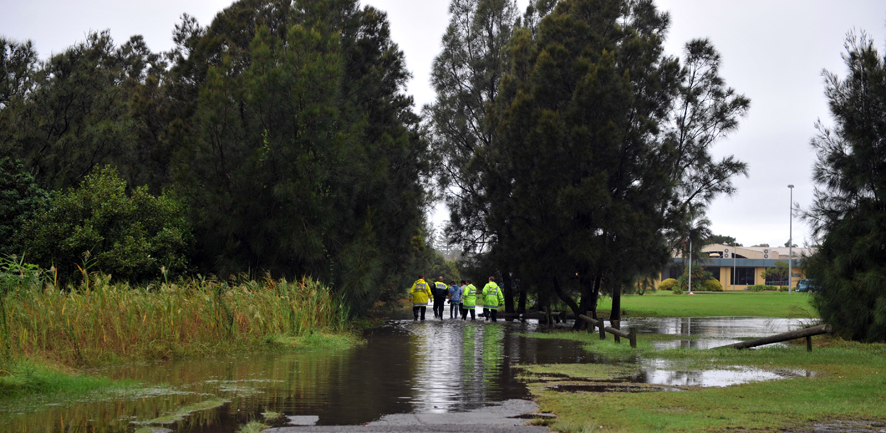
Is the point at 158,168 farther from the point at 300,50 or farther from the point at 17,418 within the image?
the point at 17,418

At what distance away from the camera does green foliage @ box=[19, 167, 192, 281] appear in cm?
1936

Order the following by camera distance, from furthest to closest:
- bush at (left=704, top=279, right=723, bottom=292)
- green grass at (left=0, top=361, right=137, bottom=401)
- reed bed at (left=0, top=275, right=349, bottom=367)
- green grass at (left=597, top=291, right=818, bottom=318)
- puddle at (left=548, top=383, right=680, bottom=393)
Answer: bush at (left=704, top=279, right=723, bottom=292), green grass at (left=597, top=291, right=818, bottom=318), reed bed at (left=0, top=275, right=349, bottom=367), puddle at (left=548, top=383, right=680, bottom=393), green grass at (left=0, top=361, right=137, bottom=401)

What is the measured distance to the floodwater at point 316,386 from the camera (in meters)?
8.19

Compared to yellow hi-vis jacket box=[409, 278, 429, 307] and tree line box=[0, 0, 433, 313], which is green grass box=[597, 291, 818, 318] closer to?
yellow hi-vis jacket box=[409, 278, 429, 307]

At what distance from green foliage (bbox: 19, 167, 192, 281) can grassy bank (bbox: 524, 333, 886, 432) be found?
1108 cm

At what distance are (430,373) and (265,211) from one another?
10.0 m

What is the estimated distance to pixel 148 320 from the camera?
1412 cm

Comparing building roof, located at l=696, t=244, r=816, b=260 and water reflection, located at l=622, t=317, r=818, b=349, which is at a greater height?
building roof, located at l=696, t=244, r=816, b=260

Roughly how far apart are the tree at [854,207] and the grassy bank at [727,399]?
4801 mm

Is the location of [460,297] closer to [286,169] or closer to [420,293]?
[420,293]

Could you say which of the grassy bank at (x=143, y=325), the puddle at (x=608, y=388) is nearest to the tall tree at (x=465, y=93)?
the grassy bank at (x=143, y=325)

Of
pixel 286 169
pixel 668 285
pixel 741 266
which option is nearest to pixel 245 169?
pixel 286 169

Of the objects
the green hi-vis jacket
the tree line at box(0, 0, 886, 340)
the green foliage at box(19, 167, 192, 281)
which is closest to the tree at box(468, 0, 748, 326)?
the tree line at box(0, 0, 886, 340)

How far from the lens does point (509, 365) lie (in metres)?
14.0
